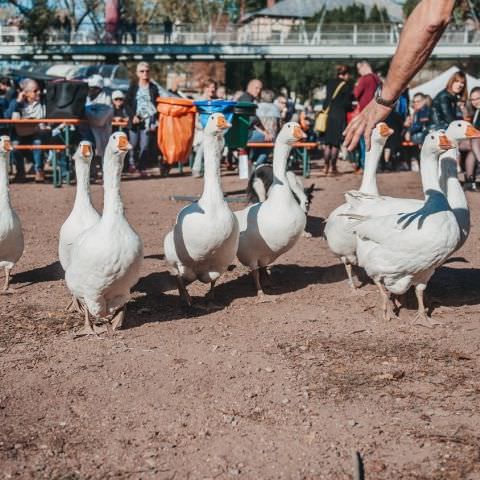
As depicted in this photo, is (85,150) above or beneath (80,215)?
above

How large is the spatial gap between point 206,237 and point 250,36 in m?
37.3

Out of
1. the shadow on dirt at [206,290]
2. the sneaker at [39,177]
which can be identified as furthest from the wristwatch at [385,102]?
the sneaker at [39,177]

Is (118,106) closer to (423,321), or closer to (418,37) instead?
(423,321)

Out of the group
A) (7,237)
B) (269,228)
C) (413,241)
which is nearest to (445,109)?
(269,228)

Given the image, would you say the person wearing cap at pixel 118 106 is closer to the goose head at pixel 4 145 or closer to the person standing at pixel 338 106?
the person standing at pixel 338 106

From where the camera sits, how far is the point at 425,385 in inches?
191

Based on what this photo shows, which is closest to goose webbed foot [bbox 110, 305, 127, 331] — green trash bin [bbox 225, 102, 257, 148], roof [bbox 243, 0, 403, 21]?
green trash bin [bbox 225, 102, 257, 148]

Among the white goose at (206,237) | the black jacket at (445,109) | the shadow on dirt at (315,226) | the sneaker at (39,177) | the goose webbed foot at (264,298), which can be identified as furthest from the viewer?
the sneaker at (39,177)

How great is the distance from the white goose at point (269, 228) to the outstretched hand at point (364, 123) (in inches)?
105

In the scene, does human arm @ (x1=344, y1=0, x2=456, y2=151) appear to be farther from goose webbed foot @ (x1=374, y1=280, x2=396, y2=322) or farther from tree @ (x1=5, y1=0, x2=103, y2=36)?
tree @ (x1=5, y1=0, x2=103, y2=36)

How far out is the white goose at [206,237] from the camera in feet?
21.2

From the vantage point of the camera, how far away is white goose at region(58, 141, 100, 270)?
668 centimetres

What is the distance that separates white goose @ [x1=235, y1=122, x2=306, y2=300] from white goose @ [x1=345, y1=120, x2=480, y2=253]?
0.55 meters

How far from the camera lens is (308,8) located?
7088 cm
